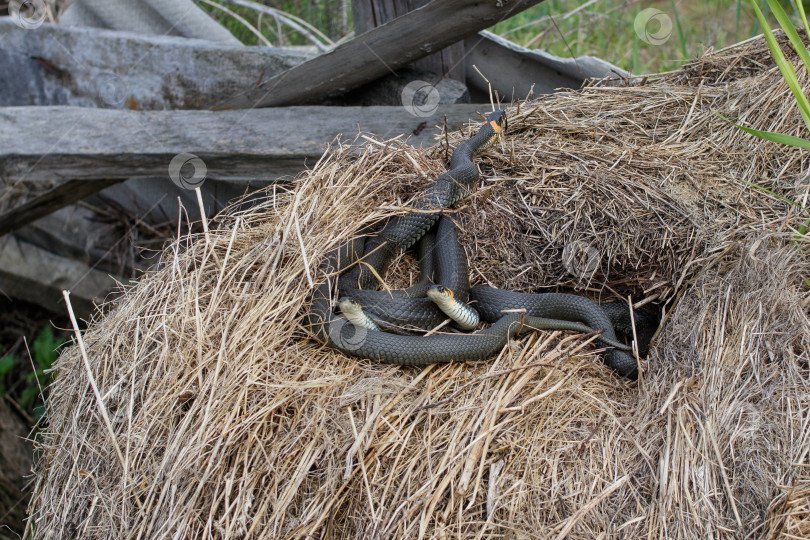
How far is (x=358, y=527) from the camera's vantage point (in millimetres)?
2223

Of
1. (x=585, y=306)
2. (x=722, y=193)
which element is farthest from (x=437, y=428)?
(x=722, y=193)

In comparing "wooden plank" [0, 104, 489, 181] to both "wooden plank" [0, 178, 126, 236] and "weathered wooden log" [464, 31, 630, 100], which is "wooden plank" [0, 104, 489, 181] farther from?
"weathered wooden log" [464, 31, 630, 100]

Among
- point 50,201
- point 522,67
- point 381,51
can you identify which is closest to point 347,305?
point 381,51

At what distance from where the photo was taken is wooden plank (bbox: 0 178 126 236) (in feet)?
16.0

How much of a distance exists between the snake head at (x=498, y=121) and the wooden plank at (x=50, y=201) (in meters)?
2.70

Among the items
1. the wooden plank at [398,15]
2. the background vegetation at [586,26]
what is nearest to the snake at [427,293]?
the wooden plank at [398,15]

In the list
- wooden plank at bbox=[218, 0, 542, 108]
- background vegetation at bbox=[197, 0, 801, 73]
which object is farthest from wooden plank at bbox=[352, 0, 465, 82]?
background vegetation at bbox=[197, 0, 801, 73]

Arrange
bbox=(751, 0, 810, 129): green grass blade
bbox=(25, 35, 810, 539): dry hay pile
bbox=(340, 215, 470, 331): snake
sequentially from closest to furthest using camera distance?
bbox=(25, 35, 810, 539): dry hay pile < bbox=(751, 0, 810, 129): green grass blade < bbox=(340, 215, 470, 331): snake

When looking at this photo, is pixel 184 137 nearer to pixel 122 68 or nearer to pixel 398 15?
pixel 398 15

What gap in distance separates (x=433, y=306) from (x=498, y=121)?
4.69ft

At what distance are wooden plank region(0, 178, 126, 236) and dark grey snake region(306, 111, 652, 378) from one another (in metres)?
2.36

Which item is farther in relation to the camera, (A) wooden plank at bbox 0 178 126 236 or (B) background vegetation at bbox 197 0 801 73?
(B) background vegetation at bbox 197 0 801 73

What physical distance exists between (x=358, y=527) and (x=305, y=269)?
47.2 inches

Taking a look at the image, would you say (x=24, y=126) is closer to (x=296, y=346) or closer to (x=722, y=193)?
(x=296, y=346)
